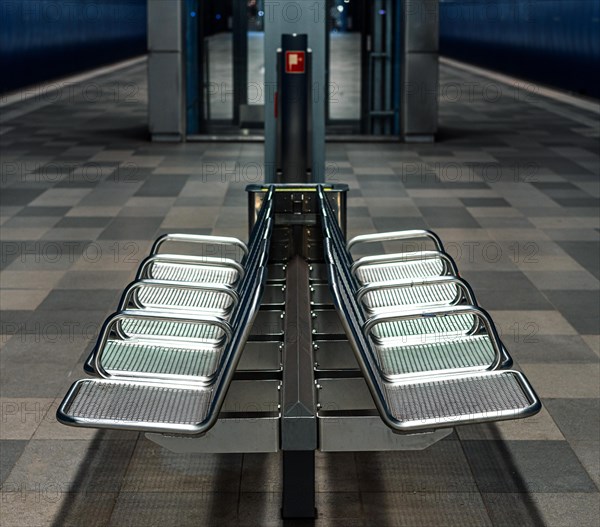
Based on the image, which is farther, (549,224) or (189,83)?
(189,83)

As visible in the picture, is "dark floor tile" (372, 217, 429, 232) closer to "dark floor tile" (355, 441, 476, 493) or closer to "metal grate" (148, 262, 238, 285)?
"metal grate" (148, 262, 238, 285)

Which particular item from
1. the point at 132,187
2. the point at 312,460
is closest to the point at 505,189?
the point at 132,187

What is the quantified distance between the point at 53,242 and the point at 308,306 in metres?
4.08

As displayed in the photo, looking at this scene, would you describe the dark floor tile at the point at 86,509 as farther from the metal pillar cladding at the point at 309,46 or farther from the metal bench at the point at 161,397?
the metal pillar cladding at the point at 309,46

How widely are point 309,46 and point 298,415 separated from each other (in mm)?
6423

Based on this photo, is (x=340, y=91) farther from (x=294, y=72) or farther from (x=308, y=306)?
(x=308, y=306)

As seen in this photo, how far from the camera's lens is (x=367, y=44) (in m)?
13.8

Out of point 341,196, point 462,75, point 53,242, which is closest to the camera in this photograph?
point 341,196

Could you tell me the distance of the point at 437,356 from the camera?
12.3 feet

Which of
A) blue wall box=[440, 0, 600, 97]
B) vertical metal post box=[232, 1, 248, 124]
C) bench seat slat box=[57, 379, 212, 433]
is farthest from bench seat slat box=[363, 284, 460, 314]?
blue wall box=[440, 0, 600, 97]

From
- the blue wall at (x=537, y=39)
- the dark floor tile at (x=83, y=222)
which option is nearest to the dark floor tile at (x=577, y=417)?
the dark floor tile at (x=83, y=222)

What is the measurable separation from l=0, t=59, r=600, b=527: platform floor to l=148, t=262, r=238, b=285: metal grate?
1.92 ft

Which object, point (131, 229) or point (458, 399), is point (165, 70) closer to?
point (131, 229)

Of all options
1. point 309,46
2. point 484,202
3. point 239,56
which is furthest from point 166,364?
point 239,56
